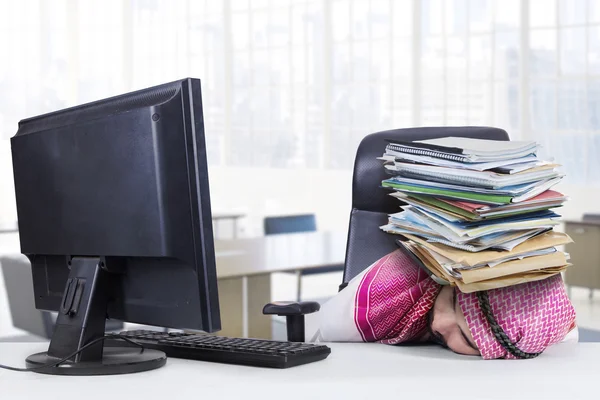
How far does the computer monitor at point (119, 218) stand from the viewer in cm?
144

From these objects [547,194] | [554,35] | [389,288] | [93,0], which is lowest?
[389,288]

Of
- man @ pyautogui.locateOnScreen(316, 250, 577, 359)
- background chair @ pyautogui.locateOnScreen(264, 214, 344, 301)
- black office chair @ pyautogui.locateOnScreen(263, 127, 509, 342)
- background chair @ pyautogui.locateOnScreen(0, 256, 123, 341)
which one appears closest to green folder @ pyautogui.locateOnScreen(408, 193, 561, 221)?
man @ pyautogui.locateOnScreen(316, 250, 577, 359)

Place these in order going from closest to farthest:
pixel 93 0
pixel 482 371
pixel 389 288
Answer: pixel 482 371 → pixel 389 288 → pixel 93 0

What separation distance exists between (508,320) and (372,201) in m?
0.73

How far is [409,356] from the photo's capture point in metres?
1.76

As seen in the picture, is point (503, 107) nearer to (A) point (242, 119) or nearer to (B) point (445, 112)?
(B) point (445, 112)

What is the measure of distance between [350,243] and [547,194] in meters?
0.73

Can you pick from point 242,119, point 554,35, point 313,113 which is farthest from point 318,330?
point 242,119

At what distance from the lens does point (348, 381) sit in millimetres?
1495

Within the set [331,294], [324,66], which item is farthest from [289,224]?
→ [324,66]

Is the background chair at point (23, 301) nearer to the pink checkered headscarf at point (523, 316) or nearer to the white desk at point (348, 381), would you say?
the white desk at point (348, 381)

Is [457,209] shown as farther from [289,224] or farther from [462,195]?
[289,224]

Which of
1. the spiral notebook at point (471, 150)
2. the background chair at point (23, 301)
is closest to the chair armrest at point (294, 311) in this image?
the spiral notebook at point (471, 150)

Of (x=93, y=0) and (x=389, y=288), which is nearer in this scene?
(x=389, y=288)
